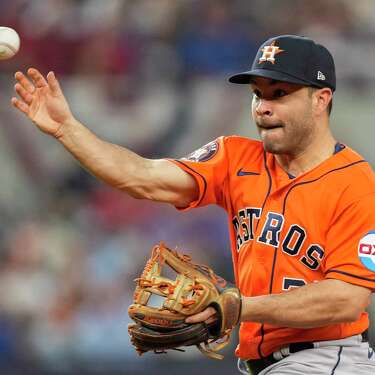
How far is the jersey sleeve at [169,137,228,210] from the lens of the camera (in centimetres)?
372

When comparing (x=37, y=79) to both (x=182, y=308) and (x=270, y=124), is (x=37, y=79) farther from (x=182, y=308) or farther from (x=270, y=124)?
(x=182, y=308)

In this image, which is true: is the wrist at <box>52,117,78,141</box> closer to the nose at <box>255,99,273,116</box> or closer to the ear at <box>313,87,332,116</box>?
the nose at <box>255,99,273,116</box>

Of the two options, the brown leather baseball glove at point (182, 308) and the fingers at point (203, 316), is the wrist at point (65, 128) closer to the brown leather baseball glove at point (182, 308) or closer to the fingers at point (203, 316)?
the brown leather baseball glove at point (182, 308)

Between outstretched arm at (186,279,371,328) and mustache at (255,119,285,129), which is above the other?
mustache at (255,119,285,129)

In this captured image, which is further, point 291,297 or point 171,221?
point 171,221

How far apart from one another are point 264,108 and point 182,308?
0.89 m

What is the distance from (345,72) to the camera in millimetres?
7984

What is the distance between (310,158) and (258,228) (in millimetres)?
371

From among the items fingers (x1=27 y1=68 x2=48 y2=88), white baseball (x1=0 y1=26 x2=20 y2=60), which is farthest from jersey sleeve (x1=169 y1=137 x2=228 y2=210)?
white baseball (x1=0 y1=26 x2=20 y2=60)

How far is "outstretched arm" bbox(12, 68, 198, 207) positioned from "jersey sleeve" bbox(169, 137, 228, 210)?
0.04 meters

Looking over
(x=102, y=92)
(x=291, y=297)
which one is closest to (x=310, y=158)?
(x=291, y=297)

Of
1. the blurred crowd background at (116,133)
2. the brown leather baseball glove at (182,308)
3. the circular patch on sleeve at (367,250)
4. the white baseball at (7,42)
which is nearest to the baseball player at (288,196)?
the circular patch on sleeve at (367,250)

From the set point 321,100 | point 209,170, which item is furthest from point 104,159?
point 321,100

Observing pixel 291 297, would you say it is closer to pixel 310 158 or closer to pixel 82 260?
pixel 310 158
